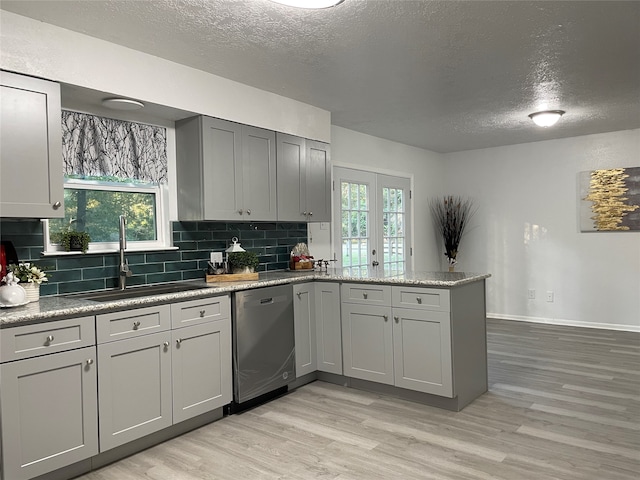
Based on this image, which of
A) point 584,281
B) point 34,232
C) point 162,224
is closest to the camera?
point 34,232

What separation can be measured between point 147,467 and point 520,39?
320 centimetres

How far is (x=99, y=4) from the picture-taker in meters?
2.46

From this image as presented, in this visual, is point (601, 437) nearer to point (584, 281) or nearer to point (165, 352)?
point (165, 352)

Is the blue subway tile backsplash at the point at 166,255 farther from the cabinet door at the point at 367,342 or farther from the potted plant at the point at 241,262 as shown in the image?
the cabinet door at the point at 367,342

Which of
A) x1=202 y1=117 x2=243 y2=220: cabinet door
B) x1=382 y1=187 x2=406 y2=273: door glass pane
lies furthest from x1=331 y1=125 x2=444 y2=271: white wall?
x1=202 y1=117 x2=243 y2=220: cabinet door

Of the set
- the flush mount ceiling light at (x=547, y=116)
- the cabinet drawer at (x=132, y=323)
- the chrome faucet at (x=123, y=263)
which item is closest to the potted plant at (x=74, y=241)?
the chrome faucet at (x=123, y=263)

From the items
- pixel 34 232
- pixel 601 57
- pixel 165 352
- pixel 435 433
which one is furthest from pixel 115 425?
pixel 601 57

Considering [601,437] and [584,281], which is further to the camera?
[584,281]

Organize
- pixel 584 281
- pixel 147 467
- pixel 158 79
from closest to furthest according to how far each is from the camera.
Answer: pixel 147 467, pixel 158 79, pixel 584 281

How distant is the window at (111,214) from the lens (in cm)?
312

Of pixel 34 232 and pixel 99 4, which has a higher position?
pixel 99 4

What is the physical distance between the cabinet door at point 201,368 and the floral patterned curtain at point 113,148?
3.90 feet

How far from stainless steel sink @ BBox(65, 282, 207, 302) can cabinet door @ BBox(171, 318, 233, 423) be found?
0.35 meters

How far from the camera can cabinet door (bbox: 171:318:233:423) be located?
9.70 ft
